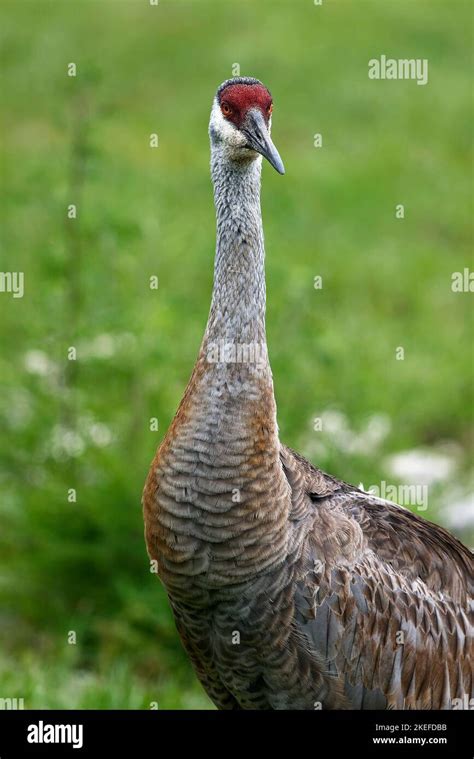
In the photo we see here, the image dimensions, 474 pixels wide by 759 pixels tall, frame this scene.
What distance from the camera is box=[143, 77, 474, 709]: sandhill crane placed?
147 inches

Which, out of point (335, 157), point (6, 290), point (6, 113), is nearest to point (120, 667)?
point (6, 290)

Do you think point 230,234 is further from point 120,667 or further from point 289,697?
point 120,667

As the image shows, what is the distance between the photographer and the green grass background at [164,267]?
5.73 m

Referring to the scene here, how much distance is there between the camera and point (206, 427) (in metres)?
3.76

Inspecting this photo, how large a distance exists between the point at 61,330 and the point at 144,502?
76.2 inches

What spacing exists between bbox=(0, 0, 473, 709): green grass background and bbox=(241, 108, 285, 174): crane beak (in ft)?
6.48
